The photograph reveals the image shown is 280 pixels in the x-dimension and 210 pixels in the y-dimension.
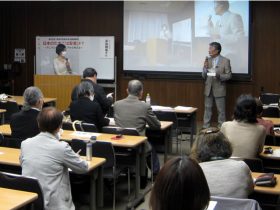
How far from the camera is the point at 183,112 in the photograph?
682 cm

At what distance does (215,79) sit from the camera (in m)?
8.64

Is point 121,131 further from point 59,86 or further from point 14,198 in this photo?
point 59,86

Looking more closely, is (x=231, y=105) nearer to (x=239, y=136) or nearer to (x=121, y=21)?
(x=121, y=21)

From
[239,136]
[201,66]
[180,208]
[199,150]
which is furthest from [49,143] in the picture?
[201,66]

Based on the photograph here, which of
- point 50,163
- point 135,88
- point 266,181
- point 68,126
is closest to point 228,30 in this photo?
point 135,88

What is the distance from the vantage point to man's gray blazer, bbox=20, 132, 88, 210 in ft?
10.7

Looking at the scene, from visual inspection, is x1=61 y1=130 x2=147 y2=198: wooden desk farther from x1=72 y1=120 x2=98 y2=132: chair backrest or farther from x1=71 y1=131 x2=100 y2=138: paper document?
x1=72 y1=120 x2=98 y2=132: chair backrest

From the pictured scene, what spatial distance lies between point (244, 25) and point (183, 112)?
10.4 ft

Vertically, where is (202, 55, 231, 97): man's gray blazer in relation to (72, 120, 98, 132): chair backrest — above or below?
above

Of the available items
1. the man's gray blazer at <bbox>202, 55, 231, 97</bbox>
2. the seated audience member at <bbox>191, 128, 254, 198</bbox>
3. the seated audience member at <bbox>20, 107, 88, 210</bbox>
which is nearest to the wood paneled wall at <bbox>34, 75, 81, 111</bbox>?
the man's gray blazer at <bbox>202, 55, 231, 97</bbox>

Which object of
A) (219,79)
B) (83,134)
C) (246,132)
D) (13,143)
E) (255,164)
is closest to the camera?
(255,164)

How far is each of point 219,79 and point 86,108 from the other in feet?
13.5

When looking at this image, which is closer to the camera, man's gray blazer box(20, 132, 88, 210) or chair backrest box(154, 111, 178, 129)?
man's gray blazer box(20, 132, 88, 210)

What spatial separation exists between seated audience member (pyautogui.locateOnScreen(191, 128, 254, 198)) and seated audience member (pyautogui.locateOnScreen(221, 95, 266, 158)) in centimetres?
114
